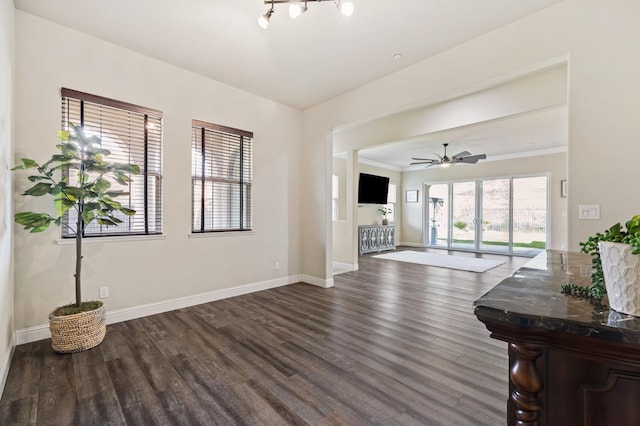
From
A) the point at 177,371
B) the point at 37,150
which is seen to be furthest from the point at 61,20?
the point at 177,371

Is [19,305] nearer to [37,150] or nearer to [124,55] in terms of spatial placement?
[37,150]

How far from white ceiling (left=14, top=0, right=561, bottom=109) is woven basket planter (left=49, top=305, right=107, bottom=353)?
109 inches

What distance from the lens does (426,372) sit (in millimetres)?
2160

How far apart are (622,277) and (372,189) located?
7991 millimetres

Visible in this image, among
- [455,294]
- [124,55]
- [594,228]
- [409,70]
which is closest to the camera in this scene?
[594,228]

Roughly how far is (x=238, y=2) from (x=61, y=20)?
5.91ft

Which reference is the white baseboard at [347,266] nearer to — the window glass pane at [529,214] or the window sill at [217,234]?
the window sill at [217,234]

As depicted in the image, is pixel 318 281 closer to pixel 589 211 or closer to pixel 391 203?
pixel 589 211

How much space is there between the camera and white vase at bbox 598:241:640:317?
759 mm

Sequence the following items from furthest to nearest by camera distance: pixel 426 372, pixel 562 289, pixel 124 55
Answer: pixel 124 55 → pixel 426 372 → pixel 562 289

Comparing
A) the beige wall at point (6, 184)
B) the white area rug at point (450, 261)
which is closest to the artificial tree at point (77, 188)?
the beige wall at point (6, 184)

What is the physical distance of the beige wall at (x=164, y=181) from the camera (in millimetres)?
2645

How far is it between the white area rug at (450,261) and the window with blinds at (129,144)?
5661 mm

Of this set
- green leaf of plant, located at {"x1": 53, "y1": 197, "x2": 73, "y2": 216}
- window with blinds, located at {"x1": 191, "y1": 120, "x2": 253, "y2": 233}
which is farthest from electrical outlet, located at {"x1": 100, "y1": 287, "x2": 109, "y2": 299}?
window with blinds, located at {"x1": 191, "y1": 120, "x2": 253, "y2": 233}
